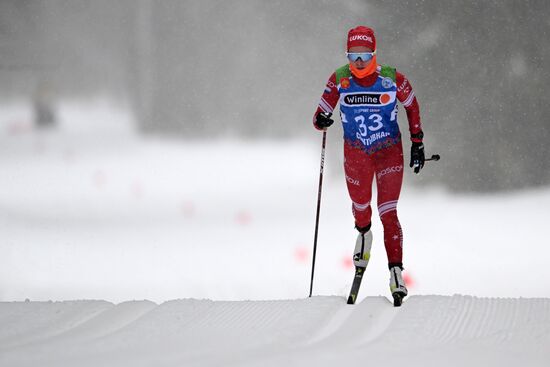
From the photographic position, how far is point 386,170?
493 cm

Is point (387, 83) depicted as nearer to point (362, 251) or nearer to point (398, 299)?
point (362, 251)

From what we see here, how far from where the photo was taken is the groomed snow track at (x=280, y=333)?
388cm

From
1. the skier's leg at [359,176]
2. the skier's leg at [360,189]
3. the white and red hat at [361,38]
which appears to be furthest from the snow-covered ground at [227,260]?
the white and red hat at [361,38]

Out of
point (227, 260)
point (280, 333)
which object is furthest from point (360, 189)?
point (227, 260)

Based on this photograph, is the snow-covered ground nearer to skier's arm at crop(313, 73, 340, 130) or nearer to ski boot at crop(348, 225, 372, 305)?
ski boot at crop(348, 225, 372, 305)

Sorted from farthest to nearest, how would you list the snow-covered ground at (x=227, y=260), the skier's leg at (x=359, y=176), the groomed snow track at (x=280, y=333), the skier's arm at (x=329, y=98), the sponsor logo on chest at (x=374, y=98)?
the skier's arm at (x=329, y=98) < the skier's leg at (x=359, y=176) < the sponsor logo on chest at (x=374, y=98) < the snow-covered ground at (x=227, y=260) < the groomed snow track at (x=280, y=333)

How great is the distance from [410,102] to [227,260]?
251 inches

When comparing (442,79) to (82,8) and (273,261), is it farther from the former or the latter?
(82,8)

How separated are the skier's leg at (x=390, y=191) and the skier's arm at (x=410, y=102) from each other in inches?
5.4

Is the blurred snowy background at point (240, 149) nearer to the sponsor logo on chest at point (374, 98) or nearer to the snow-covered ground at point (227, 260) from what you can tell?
the snow-covered ground at point (227, 260)

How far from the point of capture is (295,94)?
54.5 ft

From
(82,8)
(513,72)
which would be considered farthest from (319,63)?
(82,8)

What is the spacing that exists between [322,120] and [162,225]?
870 centimetres

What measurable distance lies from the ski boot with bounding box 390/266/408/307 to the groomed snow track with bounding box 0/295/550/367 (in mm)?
85
